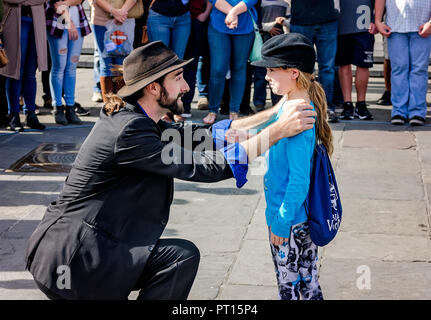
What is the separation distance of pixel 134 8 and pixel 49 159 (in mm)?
2375

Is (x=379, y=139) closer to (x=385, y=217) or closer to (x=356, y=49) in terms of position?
(x=356, y=49)

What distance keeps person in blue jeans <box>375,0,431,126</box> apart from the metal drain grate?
3.85 metres

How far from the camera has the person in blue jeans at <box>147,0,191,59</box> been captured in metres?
8.57

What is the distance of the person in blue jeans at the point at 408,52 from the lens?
28.2 ft

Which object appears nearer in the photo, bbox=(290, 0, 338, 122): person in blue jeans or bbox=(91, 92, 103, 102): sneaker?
bbox=(290, 0, 338, 122): person in blue jeans

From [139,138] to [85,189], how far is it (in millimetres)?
335

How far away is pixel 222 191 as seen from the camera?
256 inches

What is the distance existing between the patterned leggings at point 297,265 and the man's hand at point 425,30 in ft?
18.1

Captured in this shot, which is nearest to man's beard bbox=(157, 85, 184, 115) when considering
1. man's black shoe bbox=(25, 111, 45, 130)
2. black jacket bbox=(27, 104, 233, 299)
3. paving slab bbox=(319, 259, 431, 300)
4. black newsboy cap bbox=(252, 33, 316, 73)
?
black jacket bbox=(27, 104, 233, 299)

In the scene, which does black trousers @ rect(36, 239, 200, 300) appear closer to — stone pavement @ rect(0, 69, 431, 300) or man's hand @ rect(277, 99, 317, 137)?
man's hand @ rect(277, 99, 317, 137)

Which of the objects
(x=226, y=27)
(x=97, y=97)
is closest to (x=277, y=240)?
(x=226, y=27)

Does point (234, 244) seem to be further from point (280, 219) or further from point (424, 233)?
point (280, 219)

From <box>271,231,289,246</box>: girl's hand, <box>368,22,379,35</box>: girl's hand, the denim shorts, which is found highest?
<box>368,22,379,35</box>: girl's hand

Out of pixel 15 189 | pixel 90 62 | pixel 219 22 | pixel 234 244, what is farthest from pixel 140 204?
pixel 90 62
